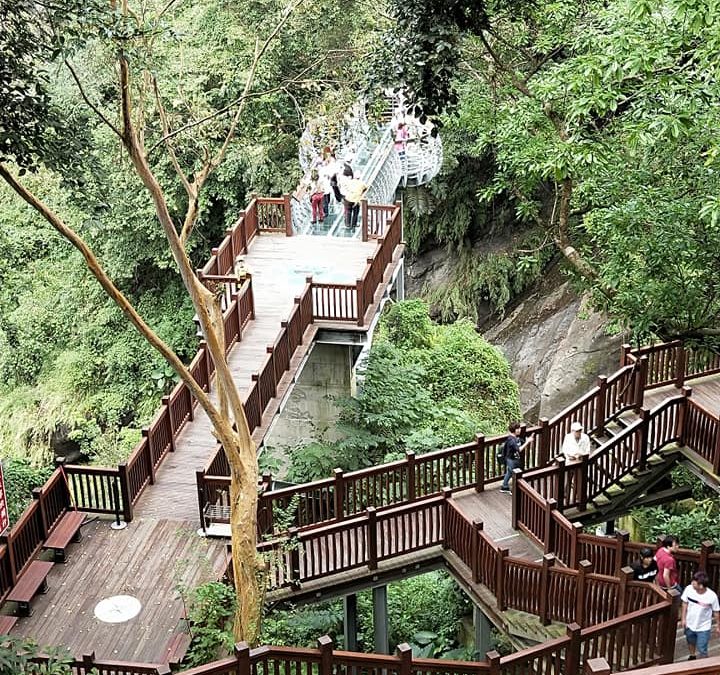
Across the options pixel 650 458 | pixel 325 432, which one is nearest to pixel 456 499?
pixel 650 458

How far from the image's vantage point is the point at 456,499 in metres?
16.1

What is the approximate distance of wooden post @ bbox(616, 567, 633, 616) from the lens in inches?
468

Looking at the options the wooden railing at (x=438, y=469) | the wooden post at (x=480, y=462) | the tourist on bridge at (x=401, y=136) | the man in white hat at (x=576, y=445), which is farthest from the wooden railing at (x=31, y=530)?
the tourist on bridge at (x=401, y=136)

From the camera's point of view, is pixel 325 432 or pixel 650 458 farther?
pixel 325 432

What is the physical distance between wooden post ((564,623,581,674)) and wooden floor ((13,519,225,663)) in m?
4.80

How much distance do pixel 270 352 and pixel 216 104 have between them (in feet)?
36.4

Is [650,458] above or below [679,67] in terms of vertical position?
below

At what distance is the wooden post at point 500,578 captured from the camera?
1322 cm

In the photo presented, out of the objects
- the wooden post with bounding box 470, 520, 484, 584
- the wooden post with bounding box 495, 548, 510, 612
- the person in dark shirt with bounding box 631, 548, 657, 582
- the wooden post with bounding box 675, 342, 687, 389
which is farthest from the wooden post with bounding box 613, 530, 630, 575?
the wooden post with bounding box 675, 342, 687, 389

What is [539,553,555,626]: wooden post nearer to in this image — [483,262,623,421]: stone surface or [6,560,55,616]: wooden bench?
[6,560,55,616]: wooden bench

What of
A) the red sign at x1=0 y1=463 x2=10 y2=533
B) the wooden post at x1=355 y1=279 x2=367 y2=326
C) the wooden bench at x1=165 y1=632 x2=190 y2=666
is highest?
the wooden post at x1=355 y1=279 x2=367 y2=326

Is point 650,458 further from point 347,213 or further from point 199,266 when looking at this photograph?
point 199,266

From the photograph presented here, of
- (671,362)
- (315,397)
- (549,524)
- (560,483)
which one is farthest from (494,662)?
→ (315,397)

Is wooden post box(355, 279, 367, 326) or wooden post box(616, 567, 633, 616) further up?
wooden post box(355, 279, 367, 326)
